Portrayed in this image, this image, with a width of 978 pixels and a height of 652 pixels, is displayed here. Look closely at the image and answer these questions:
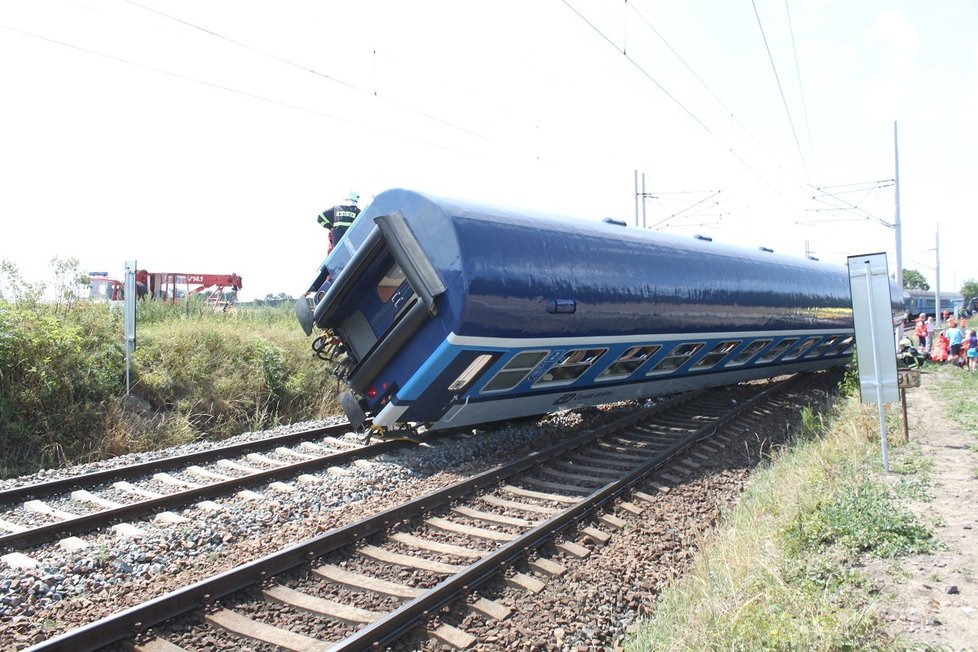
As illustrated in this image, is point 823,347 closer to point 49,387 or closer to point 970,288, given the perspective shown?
point 49,387

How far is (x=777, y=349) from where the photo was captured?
14336 mm

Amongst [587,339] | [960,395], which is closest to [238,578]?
[587,339]

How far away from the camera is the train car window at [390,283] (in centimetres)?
791

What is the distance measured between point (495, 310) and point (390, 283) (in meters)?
1.52

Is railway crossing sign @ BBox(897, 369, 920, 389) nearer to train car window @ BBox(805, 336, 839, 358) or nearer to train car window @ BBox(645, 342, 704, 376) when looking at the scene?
train car window @ BBox(645, 342, 704, 376)

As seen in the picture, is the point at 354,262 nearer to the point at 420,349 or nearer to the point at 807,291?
the point at 420,349

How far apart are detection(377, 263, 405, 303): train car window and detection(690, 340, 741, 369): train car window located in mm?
6028

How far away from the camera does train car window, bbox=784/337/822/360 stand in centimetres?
1521

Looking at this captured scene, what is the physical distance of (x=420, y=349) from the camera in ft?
24.5

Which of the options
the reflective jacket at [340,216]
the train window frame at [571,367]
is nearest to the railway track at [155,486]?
the train window frame at [571,367]

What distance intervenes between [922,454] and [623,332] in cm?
377

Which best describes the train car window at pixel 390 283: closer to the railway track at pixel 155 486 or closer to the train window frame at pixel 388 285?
the train window frame at pixel 388 285

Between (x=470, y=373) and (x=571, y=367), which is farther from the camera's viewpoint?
(x=571, y=367)

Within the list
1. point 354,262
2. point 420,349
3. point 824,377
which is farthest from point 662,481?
point 824,377
